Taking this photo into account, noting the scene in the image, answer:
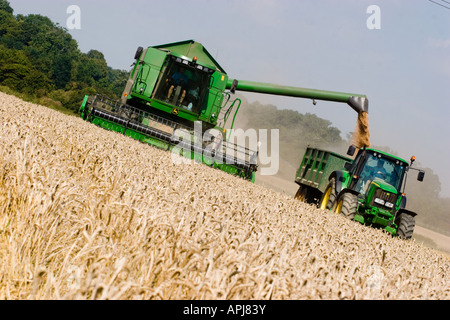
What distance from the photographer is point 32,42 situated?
267 feet

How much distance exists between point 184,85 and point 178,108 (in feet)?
3.06

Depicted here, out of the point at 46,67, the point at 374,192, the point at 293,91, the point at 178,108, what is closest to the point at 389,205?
the point at 374,192

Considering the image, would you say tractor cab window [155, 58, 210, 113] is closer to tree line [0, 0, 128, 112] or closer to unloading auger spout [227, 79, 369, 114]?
unloading auger spout [227, 79, 369, 114]

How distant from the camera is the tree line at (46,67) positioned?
1228 inches

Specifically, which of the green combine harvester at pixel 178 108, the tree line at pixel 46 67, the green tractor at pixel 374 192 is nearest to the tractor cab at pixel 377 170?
the green tractor at pixel 374 192

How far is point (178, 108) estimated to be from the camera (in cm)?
1290

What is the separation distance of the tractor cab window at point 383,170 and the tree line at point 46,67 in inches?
879

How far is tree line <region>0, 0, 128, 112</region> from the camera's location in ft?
102

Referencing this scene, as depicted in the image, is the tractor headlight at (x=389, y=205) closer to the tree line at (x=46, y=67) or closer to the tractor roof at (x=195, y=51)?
the tractor roof at (x=195, y=51)

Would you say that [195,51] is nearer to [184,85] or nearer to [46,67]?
[184,85]

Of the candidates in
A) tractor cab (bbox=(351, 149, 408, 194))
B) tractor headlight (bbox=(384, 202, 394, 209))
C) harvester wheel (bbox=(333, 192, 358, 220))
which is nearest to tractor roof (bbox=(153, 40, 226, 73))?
tractor cab (bbox=(351, 149, 408, 194))

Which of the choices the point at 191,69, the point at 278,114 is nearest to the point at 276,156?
the point at 278,114

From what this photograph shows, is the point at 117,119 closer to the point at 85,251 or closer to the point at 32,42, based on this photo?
the point at 85,251
